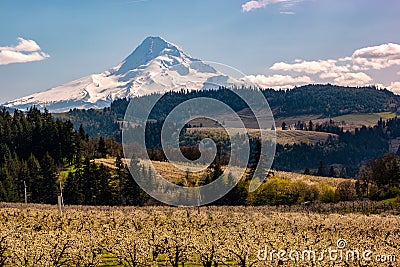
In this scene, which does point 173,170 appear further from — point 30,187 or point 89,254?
point 89,254

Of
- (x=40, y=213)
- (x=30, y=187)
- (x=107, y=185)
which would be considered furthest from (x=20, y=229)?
(x=30, y=187)

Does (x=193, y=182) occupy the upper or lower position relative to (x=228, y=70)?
lower

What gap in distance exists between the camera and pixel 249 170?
11275 centimetres

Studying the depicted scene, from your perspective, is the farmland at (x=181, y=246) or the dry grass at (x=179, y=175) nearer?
the farmland at (x=181, y=246)

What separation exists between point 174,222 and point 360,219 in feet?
70.7

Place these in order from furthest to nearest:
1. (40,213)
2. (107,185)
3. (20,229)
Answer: (107,185), (40,213), (20,229)

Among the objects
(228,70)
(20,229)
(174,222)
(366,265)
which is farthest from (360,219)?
(20,229)

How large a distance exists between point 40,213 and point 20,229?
44.6 ft

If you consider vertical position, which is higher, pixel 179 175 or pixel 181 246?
pixel 181 246

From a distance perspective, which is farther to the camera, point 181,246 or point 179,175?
point 179,175

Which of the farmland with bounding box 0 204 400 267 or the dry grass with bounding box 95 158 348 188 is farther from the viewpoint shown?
the dry grass with bounding box 95 158 348 188

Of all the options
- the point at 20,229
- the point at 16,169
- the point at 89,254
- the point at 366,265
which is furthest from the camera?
the point at 16,169

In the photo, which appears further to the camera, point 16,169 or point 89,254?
point 16,169

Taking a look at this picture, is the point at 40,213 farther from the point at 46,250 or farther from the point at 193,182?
the point at 193,182
